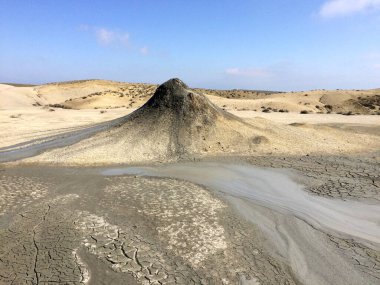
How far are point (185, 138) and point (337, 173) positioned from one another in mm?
4048

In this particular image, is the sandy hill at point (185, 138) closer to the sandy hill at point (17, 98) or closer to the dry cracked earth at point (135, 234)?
the dry cracked earth at point (135, 234)

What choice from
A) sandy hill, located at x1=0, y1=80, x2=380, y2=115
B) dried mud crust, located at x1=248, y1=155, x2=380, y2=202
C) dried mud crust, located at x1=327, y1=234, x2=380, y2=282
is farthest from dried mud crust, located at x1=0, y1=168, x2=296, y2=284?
sandy hill, located at x1=0, y1=80, x2=380, y2=115

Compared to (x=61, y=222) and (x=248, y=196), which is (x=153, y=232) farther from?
(x=248, y=196)

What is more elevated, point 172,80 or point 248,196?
point 172,80

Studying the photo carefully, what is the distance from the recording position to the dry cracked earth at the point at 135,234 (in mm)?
4133

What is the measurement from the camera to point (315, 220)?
225 inches

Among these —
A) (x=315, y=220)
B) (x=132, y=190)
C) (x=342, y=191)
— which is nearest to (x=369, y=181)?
(x=342, y=191)

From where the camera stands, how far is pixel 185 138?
10453 millimetres

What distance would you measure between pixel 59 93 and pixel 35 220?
32.6m

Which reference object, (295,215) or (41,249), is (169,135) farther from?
(41,249)

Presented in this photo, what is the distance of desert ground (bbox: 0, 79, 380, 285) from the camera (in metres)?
4.28

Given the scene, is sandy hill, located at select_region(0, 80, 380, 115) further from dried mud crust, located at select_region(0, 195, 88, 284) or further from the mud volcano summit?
dried mud crust, located at select_region(0, 195, 88, 284)

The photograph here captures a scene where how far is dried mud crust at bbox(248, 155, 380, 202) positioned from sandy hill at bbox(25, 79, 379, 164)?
2.54 ft

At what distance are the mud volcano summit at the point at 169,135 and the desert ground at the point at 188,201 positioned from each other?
0.04m
